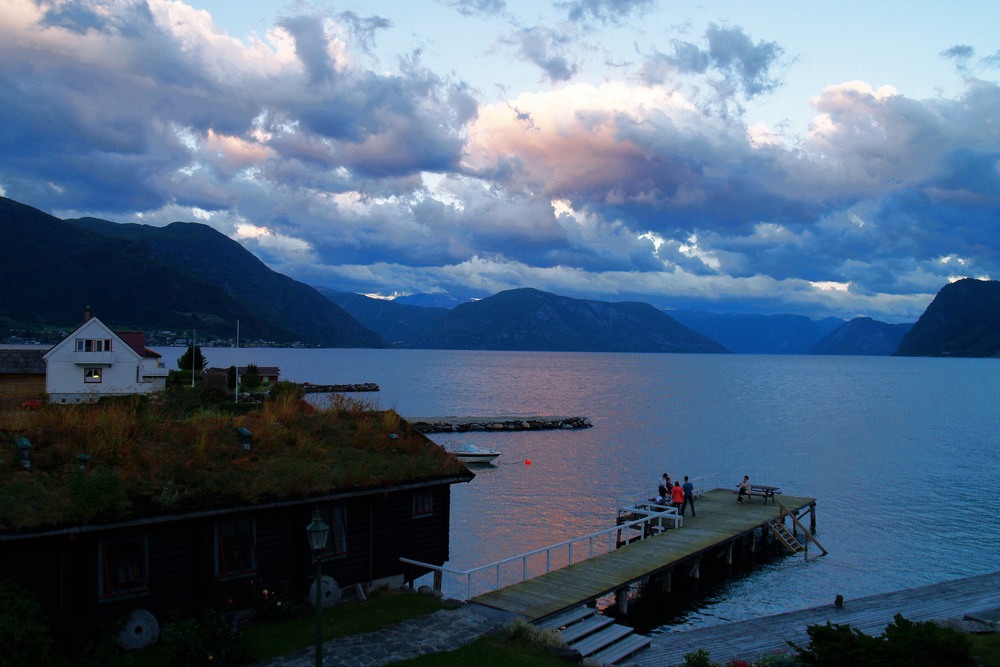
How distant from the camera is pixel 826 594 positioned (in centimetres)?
3189

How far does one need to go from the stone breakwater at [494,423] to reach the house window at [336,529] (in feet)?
226

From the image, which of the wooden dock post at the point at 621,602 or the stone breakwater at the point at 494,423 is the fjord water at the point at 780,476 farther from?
the stone breakwater at the point at 494,423

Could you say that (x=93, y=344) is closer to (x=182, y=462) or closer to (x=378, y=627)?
(x=182, y=462)

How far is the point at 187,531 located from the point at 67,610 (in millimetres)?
2981

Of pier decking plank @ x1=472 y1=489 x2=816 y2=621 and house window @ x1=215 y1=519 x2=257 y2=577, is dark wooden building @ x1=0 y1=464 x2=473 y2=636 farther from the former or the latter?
pier decking plank @ x1=472 y1=489 x2=816 y2=621

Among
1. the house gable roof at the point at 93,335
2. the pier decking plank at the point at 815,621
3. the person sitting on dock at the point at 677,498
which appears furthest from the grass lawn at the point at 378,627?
the house gable roof at the point at 93,335

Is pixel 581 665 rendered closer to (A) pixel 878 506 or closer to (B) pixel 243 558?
(B) pixel 243 558

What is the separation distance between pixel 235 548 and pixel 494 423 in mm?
77232

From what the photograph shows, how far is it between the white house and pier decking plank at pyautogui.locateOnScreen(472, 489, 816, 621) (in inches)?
2133

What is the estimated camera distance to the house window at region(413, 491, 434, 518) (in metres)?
23.4

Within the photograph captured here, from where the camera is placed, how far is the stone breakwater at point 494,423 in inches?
3644

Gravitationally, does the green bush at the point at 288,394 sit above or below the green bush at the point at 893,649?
above

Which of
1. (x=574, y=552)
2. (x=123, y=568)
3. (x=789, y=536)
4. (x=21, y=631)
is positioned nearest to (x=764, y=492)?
(x=789, y=536)

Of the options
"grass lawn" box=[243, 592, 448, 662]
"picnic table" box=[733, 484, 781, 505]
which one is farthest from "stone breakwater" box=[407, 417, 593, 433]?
"grass lawn" box=[243, 592, 448, 662]
